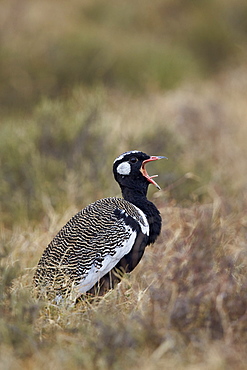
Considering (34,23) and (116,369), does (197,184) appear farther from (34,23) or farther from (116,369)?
(34,23)

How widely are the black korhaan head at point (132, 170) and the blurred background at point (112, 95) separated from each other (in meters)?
1.81

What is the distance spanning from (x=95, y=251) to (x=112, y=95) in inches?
312

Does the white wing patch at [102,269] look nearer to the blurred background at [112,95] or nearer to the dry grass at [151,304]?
the dry grass at [151,304]

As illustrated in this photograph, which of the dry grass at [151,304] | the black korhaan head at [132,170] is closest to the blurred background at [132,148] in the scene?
the dry grass at [151,304]

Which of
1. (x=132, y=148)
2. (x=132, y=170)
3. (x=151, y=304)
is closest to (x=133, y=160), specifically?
(x=132, y=170)

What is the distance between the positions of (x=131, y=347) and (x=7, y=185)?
12.8ft

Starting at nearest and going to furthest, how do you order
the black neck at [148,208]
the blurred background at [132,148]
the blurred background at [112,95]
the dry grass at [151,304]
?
the dry grass at [151,304] → the blurred background at [132,148] → the black neck at [148,208] → the blurred background at [112,95]

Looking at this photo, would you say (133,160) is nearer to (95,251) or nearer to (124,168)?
(124,168)

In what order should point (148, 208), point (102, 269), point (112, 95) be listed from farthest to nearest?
point (112, 95), point (148, 208), point (102, 269)

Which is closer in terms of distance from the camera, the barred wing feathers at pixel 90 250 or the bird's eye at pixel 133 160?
the barred wing feathers at pixel 90 250

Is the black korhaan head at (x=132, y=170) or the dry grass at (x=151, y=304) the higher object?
the black korhaan head at (x=132, y=170)

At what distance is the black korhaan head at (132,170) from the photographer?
411 cm

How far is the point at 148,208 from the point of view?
402cm

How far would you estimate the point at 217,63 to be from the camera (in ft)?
47.1
